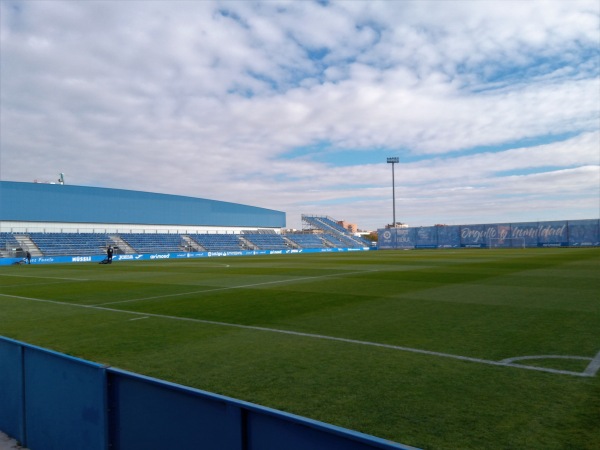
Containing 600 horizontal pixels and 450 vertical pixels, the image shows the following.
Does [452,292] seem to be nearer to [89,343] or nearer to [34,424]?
[89,343]

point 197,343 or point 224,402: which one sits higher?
point 224,402

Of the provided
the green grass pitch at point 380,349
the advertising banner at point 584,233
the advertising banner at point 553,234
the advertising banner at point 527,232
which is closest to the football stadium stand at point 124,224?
the advertising banner at point 527,232

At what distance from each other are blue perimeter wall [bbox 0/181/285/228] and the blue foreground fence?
5463 centimetres

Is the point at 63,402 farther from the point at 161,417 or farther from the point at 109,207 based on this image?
the point at 109,207

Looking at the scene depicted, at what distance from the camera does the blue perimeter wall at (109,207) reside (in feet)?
171

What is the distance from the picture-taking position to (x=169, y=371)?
278 inches

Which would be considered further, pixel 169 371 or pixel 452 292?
pixel 452 292

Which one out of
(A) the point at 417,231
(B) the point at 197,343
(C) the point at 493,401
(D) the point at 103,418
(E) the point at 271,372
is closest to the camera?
(D) the point at 103,418

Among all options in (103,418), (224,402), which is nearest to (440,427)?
(224,402)

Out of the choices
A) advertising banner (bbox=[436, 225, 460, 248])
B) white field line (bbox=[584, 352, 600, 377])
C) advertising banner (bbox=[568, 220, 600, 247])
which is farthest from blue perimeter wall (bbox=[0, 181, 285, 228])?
white field line (bbox=[584, 352, 600, 377])

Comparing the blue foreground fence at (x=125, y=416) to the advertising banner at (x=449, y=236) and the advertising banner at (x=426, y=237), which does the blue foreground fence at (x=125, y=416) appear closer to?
the advertising banner at (x=449, y=236)

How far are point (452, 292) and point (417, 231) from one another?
63941 millimetres

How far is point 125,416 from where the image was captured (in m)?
4.09

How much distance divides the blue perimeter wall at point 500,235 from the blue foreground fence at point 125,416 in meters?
69.1
